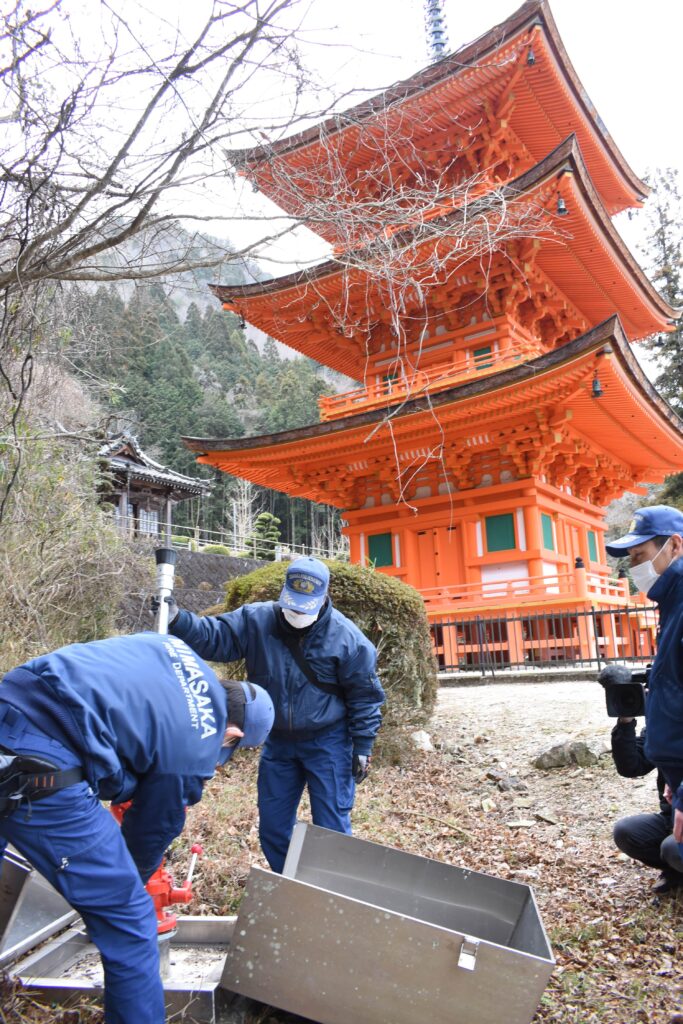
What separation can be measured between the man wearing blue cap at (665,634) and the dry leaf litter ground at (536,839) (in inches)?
20.8

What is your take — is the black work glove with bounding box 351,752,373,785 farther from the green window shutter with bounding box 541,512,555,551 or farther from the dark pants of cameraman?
the green window shutter with bounding box 541,512,555,551

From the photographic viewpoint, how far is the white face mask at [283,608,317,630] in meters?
3.32

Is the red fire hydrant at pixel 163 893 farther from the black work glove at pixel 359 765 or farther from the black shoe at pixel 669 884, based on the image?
the black shoe at pixel 669 884

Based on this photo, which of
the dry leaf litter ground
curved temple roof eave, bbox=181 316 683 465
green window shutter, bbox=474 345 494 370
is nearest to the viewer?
the dry leaf litter ground

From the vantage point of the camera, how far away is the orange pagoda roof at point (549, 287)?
1180cm

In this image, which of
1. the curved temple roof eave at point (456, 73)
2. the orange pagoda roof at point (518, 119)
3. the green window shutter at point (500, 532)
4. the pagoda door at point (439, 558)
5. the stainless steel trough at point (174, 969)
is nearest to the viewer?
the stainless steel trough at point (174, 969)

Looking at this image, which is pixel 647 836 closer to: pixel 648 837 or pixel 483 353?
pixel 648 837

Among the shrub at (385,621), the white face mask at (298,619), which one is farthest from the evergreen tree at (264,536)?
the white face mask at (298,619)

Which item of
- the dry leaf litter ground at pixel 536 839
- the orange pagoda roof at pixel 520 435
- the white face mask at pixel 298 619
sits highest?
the orange pagoda roof at pixel 520 435

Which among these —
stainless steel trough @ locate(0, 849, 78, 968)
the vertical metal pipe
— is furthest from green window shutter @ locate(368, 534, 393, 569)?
stainless steel trough @ locate(0, 849, 78, 968)

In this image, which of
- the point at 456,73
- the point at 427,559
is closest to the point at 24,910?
the point at 456,73

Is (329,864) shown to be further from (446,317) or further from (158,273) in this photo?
(446,317)

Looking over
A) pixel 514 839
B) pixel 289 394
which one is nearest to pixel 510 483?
pixel 514 839

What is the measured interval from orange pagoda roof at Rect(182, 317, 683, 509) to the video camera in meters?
7.25
